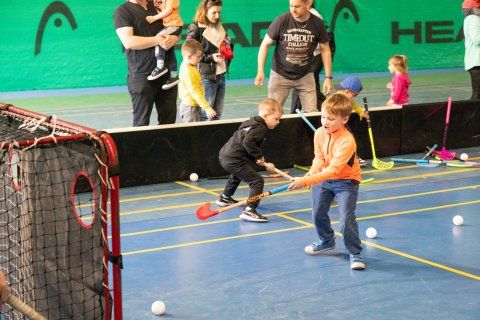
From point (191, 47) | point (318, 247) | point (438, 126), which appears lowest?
point (318, 247)

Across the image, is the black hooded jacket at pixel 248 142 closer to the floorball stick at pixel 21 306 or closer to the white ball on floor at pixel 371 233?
the white ball on floor at pixel 371 233

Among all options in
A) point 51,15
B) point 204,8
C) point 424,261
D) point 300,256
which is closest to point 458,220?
point 424,261

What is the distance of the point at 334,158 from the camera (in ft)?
19.3

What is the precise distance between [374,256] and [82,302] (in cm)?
274

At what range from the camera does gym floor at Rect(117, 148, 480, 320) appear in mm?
5039

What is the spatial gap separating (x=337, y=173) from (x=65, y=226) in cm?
238

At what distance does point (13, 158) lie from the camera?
425 cm

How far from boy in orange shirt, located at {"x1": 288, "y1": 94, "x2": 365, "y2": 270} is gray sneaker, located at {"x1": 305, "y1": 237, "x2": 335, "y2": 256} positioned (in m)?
0.20

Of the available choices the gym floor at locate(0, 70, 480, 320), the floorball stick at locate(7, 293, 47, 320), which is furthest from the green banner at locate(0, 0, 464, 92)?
the floorball stick at locate(7, 293, 47, 320)

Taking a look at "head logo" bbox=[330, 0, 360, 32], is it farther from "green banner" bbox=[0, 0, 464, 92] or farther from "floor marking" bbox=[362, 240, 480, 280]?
"floor marking" bbox=[362, 240, 480, 280]

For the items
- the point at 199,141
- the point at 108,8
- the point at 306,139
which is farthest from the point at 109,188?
the point at 108,8

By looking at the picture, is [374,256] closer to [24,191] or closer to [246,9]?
[24,191]

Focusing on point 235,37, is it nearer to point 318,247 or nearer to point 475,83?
point 475,83

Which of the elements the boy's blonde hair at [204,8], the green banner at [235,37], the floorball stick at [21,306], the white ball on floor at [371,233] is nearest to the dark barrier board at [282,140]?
the boy's blonde hair at [204,8]
